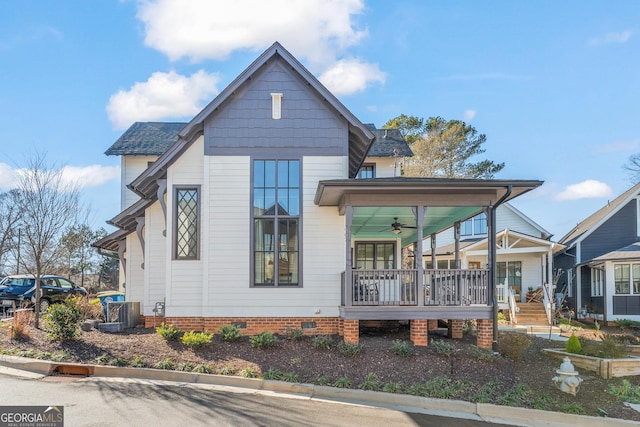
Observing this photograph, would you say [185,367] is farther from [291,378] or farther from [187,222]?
[187,222]

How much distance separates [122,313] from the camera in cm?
1393

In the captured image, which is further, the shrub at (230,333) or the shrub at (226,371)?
the shrub at (230,333)

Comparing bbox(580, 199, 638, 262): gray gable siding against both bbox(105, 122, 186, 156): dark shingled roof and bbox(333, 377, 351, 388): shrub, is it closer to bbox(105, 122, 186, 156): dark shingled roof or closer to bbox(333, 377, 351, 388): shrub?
bbox(333, 377, 351, 388): shrub

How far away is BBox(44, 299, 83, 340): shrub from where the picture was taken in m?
11.0

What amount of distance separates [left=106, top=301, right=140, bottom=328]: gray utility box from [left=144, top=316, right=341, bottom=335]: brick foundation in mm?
2061

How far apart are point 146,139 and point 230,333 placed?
1325cm

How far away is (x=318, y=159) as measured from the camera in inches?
509

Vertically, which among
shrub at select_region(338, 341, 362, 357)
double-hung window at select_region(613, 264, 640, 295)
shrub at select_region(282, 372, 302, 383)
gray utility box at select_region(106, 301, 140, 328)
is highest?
double-hung window at select_region(613, 264, 640, 295)

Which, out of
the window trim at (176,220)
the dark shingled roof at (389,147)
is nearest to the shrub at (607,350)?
the window trim at (176,220)

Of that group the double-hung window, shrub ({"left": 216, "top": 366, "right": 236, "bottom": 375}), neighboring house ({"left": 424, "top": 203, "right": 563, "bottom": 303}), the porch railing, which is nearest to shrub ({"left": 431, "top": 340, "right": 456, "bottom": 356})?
the porch railing

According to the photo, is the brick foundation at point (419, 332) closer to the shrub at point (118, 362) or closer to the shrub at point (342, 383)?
the shrub at point (342, 383)

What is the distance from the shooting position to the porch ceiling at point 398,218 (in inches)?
500

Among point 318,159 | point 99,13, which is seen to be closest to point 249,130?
point 318,159

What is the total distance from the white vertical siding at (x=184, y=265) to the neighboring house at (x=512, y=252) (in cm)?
1127
